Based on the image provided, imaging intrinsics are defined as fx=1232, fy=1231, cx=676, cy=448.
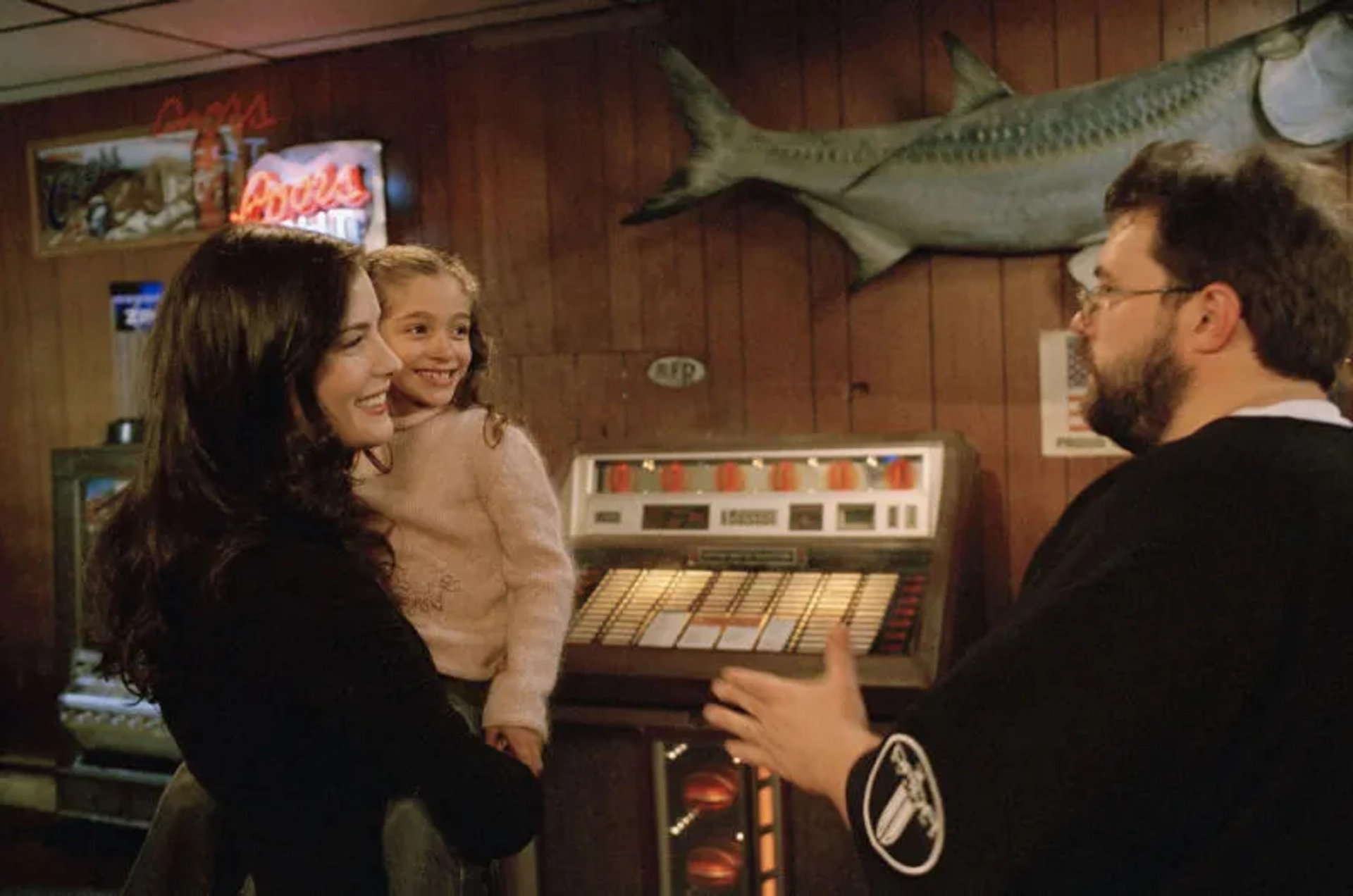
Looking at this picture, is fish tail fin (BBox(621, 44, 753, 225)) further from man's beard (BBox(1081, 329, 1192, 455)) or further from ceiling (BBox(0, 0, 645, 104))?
man's beard (BBox(1081, 329, 1192, 455))

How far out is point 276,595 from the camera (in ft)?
4.18

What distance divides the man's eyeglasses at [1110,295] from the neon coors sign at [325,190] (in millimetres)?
2780

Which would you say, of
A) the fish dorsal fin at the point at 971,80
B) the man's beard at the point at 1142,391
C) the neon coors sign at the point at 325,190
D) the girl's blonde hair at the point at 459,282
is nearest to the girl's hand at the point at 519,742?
the girl's blonde hair at the point at 459,282

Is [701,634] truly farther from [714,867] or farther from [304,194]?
[304,194]

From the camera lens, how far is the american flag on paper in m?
3.24

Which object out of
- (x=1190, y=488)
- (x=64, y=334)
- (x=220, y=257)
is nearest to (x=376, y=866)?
(x=220, y=257)

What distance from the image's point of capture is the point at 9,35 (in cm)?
369

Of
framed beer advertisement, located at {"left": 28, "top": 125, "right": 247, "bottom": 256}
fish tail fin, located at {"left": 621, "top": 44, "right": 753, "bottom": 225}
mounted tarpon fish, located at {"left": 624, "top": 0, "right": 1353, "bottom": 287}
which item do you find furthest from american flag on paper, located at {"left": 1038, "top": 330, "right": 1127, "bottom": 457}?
framed beer advertisement, located at {"left": 28, "top": 125, "right": 247, "bottom": 256}

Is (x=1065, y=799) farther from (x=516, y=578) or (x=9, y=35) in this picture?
(x=9, y=35)

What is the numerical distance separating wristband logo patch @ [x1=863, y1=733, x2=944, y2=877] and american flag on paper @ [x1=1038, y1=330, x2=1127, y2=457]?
2241 mm

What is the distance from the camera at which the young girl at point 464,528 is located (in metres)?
2.11

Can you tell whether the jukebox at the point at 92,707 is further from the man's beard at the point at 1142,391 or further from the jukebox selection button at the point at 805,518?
the man's beard at the point at 1142,391

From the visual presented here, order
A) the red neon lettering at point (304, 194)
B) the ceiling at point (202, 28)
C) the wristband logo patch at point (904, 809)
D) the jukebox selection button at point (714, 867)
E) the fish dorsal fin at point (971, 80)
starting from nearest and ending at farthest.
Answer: the wristband logo patch at point (904, 809) < the jukebox selection button at point (714, 867) < the fish dorsal fin at point (971, 80) < the ceiling at point (202, 28) < the red neon lettering at point (304, 194)

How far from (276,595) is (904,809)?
666mm
